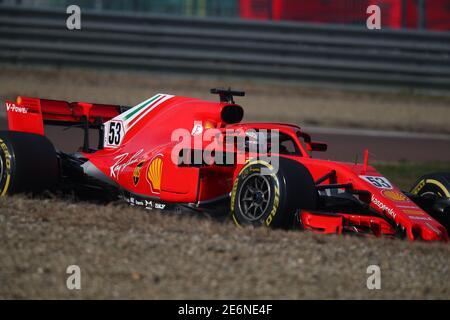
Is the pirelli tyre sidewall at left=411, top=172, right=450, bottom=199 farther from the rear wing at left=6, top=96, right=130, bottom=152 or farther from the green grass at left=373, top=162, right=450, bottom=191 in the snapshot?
the rear wing at left=6, top=96, right=130, bottom=152

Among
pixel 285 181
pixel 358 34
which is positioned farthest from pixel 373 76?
pixel 285 181

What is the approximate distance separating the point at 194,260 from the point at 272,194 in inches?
51.0

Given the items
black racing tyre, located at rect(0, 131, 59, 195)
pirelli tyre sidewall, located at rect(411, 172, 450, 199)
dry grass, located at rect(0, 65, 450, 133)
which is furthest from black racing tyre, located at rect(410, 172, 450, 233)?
dry grass, located at rect(0, 65, 450, 133)

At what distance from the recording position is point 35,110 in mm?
8414

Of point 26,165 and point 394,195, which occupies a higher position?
point 26,165

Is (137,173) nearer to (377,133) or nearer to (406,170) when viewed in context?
(406,170)

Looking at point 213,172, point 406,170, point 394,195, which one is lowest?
point 406,170

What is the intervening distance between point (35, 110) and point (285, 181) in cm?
328

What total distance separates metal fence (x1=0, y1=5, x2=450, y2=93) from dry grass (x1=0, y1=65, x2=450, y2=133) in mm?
477

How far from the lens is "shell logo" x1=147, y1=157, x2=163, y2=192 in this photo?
741cm

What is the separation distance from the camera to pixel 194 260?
521 centimetres

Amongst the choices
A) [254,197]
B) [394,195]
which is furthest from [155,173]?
[394,195]

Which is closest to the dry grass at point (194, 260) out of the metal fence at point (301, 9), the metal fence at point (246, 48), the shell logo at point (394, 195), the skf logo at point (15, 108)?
the shell logo at point (394, 195)

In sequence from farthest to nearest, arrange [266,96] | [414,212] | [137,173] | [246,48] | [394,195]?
[266,96] → [246,48] → [137,173] → [394,195] → [414,212]
